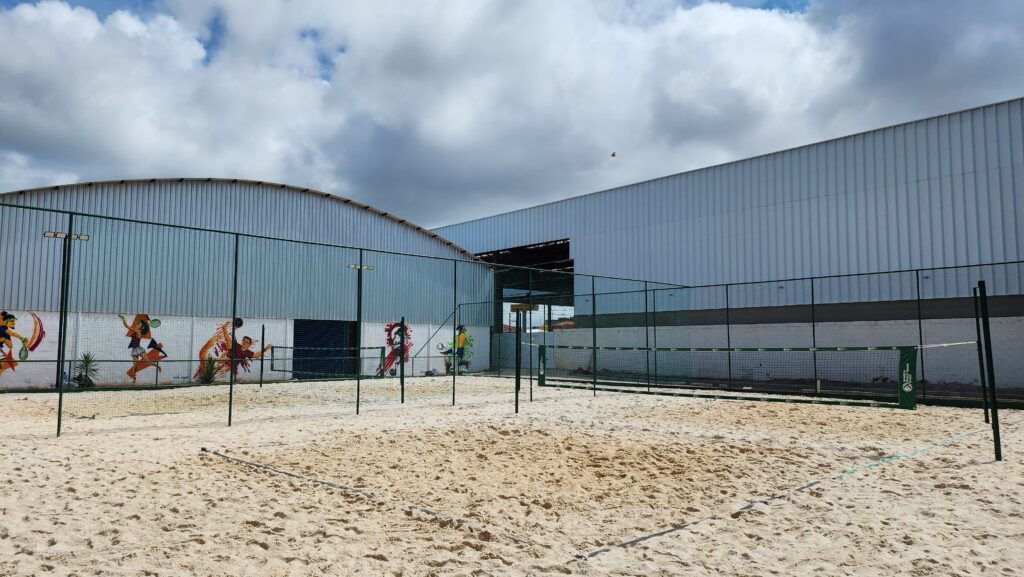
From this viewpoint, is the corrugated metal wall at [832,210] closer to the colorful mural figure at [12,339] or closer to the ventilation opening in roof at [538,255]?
the ventilation opening in roof at [538,255]

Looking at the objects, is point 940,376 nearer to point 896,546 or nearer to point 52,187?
point 896,546

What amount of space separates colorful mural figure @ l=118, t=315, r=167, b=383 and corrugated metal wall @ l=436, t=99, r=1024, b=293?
15749 mm

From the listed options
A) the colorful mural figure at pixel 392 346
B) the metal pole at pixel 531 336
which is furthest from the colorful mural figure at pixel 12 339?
the metal pole at pixel 531 336

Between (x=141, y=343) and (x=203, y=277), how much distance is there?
2618mm

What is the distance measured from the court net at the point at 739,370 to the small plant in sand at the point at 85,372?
1251 centimetres

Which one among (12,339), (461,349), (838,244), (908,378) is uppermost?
(838,244)

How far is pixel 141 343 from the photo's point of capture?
61.1ft

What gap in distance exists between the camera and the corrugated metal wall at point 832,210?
16.7m

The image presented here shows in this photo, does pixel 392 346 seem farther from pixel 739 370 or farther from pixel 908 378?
pixel 908 378

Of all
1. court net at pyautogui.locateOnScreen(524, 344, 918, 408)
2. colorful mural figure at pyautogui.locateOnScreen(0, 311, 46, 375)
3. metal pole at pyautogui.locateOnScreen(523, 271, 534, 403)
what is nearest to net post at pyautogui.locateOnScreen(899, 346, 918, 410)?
court net at pyautogui.locateOnScreen(524, 344, 918, 408)

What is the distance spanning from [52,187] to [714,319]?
21.4 m

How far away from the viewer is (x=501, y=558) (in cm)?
390

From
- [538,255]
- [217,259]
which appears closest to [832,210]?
[538,255]

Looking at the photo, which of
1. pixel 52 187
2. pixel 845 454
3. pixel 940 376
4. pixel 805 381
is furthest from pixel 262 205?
pixel 940 376
